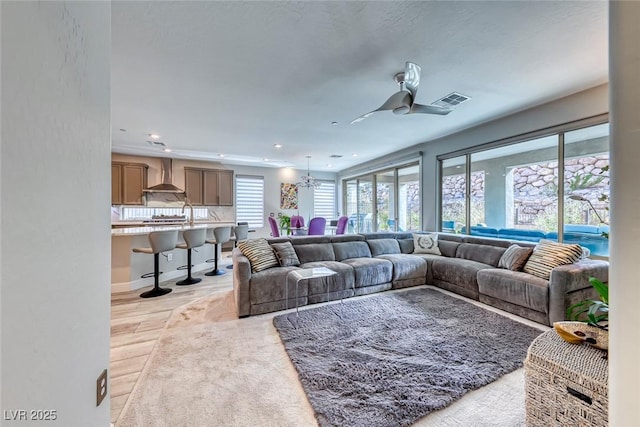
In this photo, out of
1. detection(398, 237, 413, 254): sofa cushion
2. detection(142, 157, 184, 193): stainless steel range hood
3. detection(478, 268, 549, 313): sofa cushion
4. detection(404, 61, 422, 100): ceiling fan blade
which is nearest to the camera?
detection(404, 61, 422, 100): ceiling fan blade

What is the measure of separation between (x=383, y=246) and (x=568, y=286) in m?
2.47

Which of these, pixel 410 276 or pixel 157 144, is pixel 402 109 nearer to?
pixel 410 276

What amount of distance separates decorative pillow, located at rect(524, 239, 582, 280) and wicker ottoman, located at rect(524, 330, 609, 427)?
6.34 ft

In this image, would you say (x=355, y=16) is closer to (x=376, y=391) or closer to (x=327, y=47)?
(x=327, y=47)

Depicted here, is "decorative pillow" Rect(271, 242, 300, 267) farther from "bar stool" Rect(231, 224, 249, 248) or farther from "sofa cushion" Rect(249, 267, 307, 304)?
"bar stool" Rect(231, 224, 249, 248)

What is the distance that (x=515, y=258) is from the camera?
3318mm

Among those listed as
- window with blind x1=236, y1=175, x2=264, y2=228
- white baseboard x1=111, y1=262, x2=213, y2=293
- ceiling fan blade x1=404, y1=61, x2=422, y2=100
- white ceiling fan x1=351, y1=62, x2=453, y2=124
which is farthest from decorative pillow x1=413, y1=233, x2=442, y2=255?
window with blind x1=236, y1=175, x2=264, y2=228

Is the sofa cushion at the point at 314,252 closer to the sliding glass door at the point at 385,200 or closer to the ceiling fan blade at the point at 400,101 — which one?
the ceiling fan blade at the point at 400,101

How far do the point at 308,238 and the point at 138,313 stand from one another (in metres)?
2.48

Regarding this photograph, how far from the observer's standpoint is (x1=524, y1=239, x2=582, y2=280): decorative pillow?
2861 millimetres

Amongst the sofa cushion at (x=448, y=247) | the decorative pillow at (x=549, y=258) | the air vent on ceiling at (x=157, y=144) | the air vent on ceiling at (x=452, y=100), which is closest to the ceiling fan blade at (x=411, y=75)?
the air vent on ceiling at (x=452, y=100)

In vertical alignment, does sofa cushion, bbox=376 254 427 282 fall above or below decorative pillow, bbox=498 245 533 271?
below

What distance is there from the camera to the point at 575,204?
333 cm
